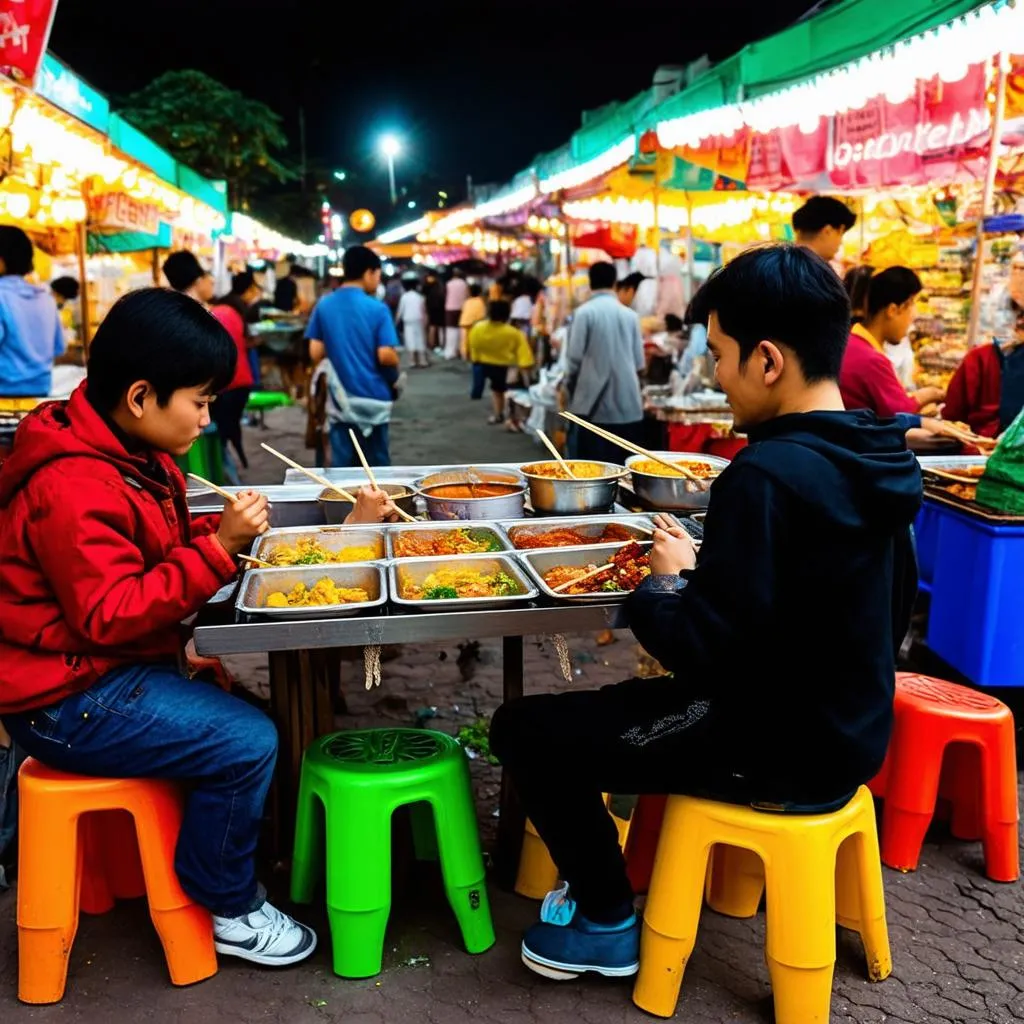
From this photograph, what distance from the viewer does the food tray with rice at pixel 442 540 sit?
2.86m

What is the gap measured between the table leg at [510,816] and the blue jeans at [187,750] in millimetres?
803

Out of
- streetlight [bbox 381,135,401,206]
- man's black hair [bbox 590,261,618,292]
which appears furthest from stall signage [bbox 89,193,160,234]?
streetlight [bbox 381,135,401,206]

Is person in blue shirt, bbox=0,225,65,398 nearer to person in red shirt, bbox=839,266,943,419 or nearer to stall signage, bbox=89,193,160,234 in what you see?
stall signage, bbox=89,193,160,234

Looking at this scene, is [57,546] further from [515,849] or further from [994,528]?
[994,528]

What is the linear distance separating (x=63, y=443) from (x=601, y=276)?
5380 millimetres

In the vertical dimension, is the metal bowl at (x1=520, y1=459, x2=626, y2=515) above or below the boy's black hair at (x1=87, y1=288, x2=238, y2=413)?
below

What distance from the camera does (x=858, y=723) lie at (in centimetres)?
213

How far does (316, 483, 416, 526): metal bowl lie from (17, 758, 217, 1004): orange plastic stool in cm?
107

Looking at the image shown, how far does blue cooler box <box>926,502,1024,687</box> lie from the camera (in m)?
3.56

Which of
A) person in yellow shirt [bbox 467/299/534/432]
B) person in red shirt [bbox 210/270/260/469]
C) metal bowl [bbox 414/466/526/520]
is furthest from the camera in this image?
person in yellow shirt [bbox 467/299/534/432]

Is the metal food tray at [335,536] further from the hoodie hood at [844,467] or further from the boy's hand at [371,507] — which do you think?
the hoodie hood at [844,467]

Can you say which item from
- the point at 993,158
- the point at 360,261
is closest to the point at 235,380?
the point at 360,261

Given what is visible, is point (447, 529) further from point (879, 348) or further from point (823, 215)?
point (823, 215)

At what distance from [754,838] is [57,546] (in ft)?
6.05
